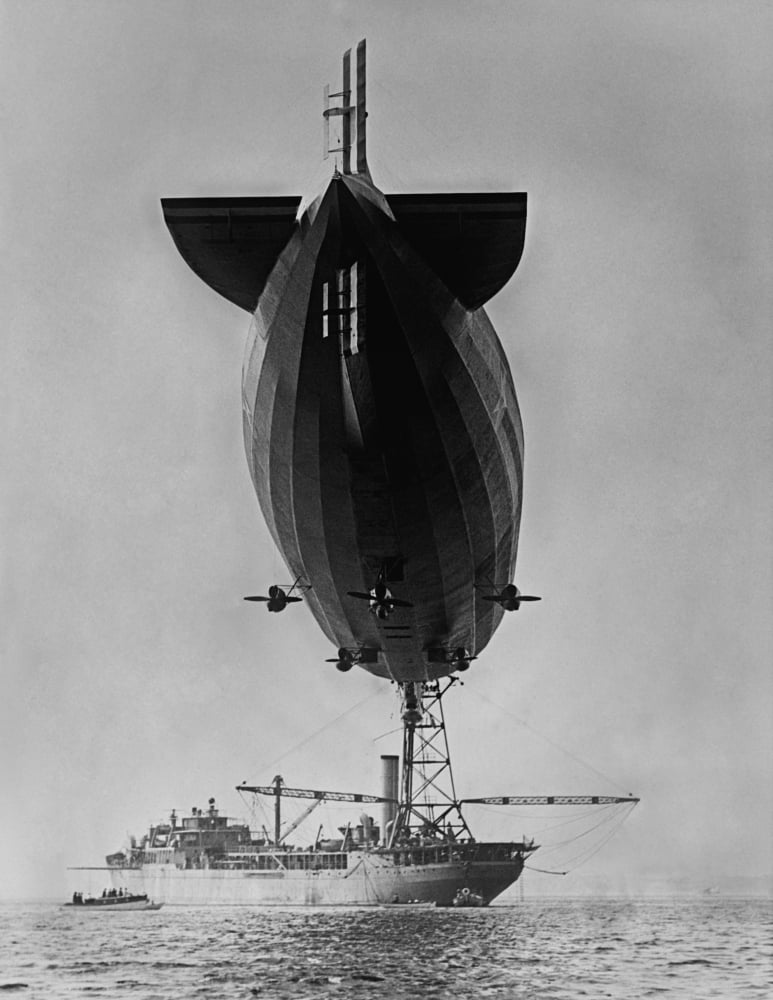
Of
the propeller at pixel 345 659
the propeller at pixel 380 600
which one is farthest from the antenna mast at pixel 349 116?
the propeller at pixel 345 659

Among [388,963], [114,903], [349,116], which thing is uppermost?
[349,116]

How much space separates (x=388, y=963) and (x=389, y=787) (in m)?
50.5

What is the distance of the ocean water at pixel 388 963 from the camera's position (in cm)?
1712

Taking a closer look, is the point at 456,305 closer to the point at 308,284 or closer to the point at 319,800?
the point at 308,284

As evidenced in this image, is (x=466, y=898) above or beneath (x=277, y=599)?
beneath

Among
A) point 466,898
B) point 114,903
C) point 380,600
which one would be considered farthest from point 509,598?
point 114,903

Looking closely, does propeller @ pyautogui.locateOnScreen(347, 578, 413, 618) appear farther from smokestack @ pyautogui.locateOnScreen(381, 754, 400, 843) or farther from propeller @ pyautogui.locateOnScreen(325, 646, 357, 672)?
smokestack @ pyautogui.locateOnScreen(381, 754, 400, 843)

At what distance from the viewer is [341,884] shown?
6462 cm

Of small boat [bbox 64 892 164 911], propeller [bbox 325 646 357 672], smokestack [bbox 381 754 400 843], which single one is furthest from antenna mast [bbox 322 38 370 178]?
small boat [bbox 64 892 164 911]

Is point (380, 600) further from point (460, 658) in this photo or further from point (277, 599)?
point (460, 658)

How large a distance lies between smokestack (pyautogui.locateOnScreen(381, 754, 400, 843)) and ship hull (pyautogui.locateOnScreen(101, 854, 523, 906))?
5350mm

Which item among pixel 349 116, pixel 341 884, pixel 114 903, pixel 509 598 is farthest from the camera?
pixel 114 903

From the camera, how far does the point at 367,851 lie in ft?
213

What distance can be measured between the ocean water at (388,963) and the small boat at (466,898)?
66.5ft
